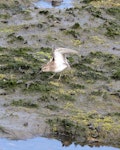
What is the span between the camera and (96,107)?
37.0 feet

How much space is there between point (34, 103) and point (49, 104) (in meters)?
0.26

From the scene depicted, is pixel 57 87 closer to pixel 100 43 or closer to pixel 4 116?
pixel 4 116

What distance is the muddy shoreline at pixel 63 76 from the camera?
1040 centimetres

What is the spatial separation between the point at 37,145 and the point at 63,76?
8.64 ft

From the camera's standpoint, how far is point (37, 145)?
9.91 meters

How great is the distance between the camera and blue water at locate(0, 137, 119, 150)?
980cm

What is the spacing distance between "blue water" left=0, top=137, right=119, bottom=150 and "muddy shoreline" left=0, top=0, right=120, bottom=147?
0.14 meters

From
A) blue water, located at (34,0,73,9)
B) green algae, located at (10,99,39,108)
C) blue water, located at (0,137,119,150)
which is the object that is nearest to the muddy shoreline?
green algae, located at (10,99,39,108)

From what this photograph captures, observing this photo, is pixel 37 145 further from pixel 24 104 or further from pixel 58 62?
pixel 58 62

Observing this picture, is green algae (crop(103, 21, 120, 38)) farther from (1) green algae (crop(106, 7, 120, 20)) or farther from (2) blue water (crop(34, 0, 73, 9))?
(2) blue water (crop(34, 0, 73, 9))

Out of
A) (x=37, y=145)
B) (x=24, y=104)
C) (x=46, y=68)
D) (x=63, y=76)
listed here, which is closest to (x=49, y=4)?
(x=63, y=76)

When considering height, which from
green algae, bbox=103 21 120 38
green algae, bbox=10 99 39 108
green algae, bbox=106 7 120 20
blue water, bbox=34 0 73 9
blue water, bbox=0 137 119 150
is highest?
blue water, bbox=0 137 119 150

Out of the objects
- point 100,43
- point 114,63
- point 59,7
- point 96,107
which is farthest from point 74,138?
A: point 59,7

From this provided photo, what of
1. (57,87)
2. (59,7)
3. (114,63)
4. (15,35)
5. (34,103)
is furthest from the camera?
(59,7)
